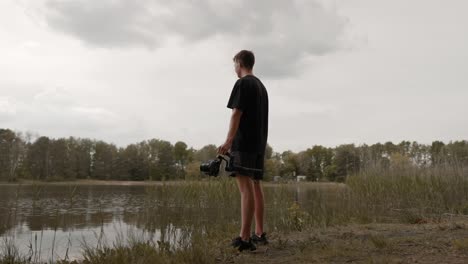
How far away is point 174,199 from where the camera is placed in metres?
7.70

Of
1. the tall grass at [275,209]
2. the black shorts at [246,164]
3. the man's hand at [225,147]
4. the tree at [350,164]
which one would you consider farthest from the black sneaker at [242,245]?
the tree at [350,164]

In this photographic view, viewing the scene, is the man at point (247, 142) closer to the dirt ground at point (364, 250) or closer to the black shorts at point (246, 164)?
the black shorts at point (246, 164)

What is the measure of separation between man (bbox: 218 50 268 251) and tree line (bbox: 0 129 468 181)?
3.08 m

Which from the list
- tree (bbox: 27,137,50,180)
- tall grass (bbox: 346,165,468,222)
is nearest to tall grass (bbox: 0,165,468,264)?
tall grass (bbox: 346,165,468,222)

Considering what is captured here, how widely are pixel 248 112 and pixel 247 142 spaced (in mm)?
298

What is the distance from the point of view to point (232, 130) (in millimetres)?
3684

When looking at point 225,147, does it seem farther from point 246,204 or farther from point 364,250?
point 364,250

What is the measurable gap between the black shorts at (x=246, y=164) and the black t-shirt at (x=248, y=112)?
51 mm

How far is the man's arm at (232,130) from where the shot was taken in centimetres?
368

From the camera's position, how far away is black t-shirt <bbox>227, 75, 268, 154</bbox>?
3764 mm

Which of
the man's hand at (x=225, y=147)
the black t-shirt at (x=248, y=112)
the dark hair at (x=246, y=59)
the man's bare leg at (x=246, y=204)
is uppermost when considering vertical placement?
the dark hair at (x=246, y=59)

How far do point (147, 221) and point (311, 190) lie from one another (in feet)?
17.7

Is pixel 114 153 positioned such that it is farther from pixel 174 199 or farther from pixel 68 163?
pixel 174 199

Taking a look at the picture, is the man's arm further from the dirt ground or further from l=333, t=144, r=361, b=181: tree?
l=333, t=144, r=361, b=181: tree
